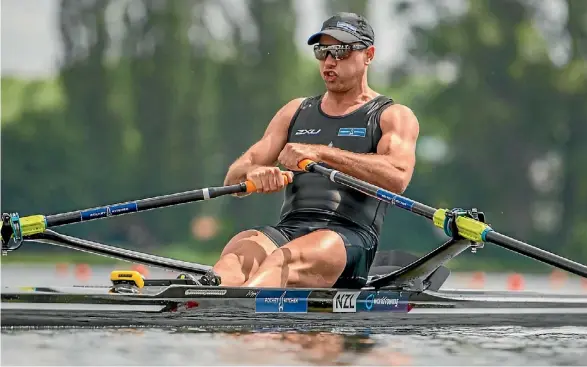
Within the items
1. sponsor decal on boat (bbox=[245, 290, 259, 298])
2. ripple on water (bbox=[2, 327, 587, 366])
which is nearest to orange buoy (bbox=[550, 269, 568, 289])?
ripple on water (bbox=[2, 327, 587, 366])

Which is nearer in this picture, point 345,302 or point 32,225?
point 345,302

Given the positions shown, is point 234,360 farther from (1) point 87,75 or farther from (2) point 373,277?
(1) point 87,75

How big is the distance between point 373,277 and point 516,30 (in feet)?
110

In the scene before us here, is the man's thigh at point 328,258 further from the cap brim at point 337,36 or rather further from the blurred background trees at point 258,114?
the blurred background trees at point 258,114

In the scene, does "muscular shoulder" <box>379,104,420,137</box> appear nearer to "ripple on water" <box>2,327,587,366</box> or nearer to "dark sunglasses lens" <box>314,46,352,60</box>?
"dark sunglasses lens" <box>314,46,352,60</box>

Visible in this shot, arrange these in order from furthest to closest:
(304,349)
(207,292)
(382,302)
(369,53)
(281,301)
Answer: (369,53) < (382,302) < (281,301) < (207,292) < (304,349)

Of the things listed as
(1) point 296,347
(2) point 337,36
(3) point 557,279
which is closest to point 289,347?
(1) point 296,347

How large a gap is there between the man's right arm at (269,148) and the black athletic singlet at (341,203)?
0.24 m

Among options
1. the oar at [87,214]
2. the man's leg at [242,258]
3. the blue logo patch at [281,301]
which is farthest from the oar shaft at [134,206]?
the blue logo patch at [281,301]

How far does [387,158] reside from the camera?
31.4 feet

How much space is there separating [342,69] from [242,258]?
5.73 feet

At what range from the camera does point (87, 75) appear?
148 ft

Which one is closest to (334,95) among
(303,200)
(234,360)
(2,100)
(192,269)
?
(303,200)

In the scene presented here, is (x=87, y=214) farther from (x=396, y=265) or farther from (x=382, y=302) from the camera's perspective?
(x=396, y=265)
